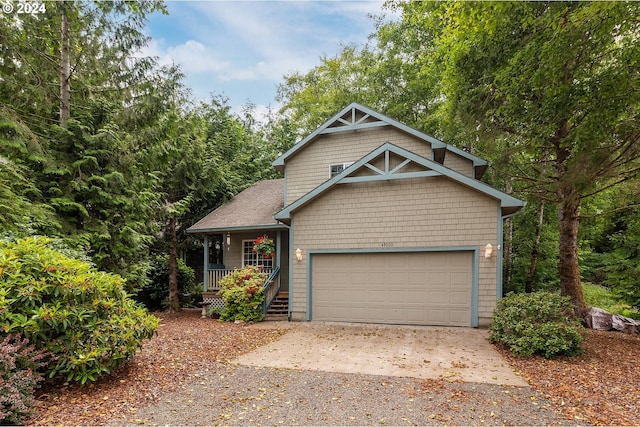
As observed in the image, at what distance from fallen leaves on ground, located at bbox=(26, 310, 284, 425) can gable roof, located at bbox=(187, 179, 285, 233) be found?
14.9 feet

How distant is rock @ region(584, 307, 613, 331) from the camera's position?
A: 909cm

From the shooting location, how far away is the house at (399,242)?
836cm

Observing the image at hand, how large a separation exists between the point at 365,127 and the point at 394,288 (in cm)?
556

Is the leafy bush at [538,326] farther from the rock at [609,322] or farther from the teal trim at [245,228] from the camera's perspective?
the teal trim at [245,228]

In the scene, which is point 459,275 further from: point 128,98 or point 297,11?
point 128,98

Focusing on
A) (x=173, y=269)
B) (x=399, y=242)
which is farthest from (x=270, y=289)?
(x=173, y=269)

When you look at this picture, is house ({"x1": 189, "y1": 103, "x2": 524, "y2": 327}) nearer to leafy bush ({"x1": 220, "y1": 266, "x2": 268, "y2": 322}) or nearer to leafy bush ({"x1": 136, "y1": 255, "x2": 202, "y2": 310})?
leafy bush ({"x1": 220, "y1": 266, "x2": 268, "y2": 322})

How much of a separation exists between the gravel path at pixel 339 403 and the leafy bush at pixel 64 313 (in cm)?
101

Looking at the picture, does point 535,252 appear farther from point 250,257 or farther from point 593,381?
point 250,257

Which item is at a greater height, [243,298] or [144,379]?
[144,379]

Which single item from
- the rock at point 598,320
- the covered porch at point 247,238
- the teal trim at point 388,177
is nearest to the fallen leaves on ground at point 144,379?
the covered porch at point 247,238

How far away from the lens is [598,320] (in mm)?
9211

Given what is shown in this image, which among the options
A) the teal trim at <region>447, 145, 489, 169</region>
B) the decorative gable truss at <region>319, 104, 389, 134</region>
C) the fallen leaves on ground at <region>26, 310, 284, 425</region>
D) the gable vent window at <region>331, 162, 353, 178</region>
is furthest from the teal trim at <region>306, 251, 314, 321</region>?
the teal trim at <region>447, 145, 489, 169</region>

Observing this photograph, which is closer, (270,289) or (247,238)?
(270,289)
